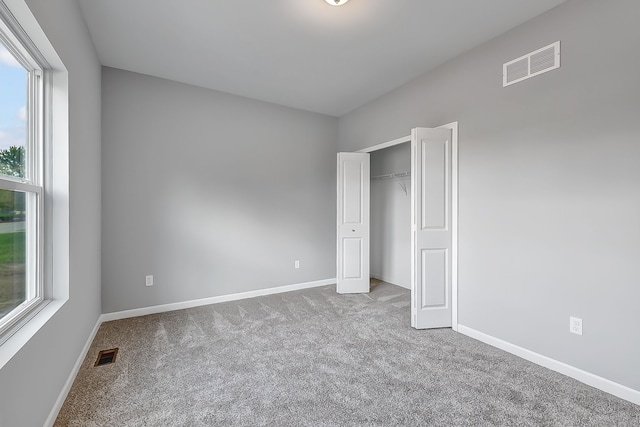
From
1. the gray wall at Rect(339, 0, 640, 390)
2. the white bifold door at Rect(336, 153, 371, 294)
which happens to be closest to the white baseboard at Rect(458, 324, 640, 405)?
the gray wall at Rect(339, 0, 640, 390)

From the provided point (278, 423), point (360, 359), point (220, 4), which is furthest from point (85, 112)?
point (360, 359)

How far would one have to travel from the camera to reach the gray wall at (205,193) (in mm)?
3297

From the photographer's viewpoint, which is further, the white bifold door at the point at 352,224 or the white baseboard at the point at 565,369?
the white bifold door at the point at 352,224

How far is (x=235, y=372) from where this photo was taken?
7.34 feet

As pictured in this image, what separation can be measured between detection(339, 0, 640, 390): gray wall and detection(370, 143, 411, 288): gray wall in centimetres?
151

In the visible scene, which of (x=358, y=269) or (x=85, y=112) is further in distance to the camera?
(x=358, y=269)

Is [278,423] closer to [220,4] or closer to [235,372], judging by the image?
[235,372]

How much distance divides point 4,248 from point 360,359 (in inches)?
94.3

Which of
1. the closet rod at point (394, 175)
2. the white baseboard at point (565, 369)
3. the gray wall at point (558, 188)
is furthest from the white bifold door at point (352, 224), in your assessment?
the white baseboard at point (565, 369)

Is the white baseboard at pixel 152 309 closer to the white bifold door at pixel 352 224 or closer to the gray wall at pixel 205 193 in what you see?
the gray wall at pixel 205 193

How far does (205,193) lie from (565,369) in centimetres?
398

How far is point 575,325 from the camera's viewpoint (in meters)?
2.18

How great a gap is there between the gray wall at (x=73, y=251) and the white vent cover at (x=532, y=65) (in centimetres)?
328

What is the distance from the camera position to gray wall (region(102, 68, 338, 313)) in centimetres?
330
